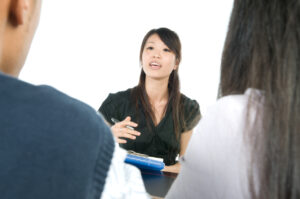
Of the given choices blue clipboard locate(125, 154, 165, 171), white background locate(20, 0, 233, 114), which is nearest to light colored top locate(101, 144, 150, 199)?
blue clipboard locate(125, 154, 165, 171)

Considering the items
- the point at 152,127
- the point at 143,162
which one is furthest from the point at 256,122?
the point at 152,127

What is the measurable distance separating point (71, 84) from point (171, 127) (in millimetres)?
1355

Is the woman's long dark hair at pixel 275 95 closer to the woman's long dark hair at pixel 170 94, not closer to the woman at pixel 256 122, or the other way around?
the woman at pixel 256 122

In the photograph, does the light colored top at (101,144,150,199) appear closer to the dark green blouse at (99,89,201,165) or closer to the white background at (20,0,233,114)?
the dark green blouse at (99,89,201,165)

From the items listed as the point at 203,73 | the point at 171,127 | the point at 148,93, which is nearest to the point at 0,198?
the point at 171,127

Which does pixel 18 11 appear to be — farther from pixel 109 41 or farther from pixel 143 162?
pixel 109 41

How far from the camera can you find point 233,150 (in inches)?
18.5

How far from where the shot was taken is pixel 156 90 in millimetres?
1764

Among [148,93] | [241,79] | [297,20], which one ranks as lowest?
[148,93]

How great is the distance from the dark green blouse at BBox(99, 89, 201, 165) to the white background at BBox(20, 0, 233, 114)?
0.75 m

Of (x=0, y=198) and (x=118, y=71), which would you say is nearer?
(x=0, y=198)

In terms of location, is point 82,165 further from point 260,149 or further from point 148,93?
point 148,93

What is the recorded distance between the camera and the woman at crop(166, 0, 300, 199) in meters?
0.44

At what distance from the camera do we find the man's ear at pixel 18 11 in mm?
365
